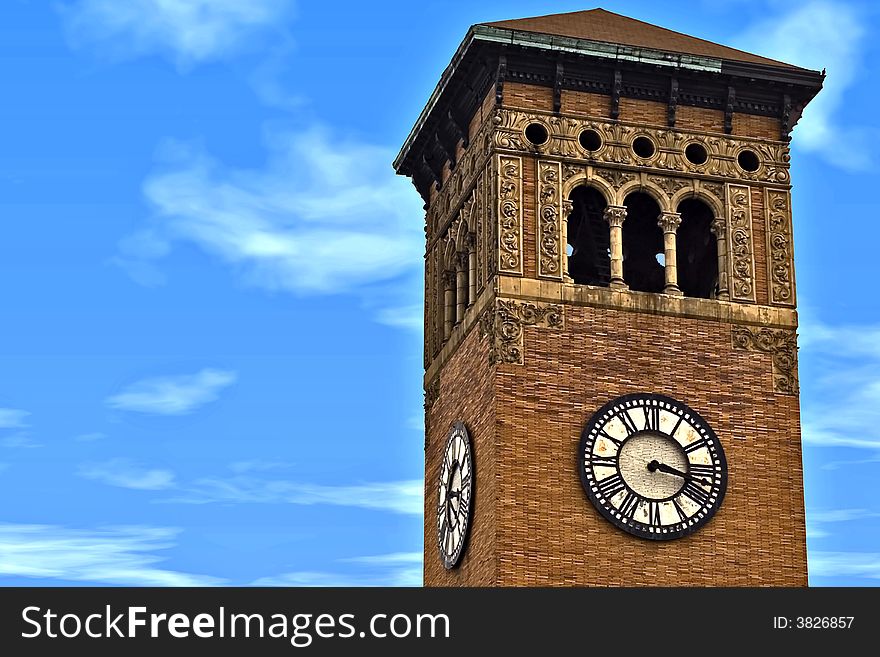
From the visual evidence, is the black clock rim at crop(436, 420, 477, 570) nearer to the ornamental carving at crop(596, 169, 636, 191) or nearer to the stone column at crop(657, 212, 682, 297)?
the stone column at crop(657, 212, 682, 297)

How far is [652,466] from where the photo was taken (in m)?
61.9

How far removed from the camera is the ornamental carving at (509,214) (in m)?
63.5

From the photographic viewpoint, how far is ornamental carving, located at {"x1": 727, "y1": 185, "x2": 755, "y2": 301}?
2554 inches

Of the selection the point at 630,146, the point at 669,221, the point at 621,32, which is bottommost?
the point at 669,221

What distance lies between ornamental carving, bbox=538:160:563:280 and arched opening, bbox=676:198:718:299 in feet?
13.1

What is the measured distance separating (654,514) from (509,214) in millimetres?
8493

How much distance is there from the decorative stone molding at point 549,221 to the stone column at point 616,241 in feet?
4.56

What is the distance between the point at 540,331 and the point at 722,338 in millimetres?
4818

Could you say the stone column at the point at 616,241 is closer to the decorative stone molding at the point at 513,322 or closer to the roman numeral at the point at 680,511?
the decorative stone molding at the point at 513,322

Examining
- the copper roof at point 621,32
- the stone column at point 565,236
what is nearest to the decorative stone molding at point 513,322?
the stone column at point 565,236

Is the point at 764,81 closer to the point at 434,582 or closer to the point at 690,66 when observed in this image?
the point at 690,66

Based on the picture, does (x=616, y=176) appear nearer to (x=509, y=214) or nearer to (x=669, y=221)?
(x=669, y=221)

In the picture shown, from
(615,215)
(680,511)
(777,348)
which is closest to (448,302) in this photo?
(615,215)
